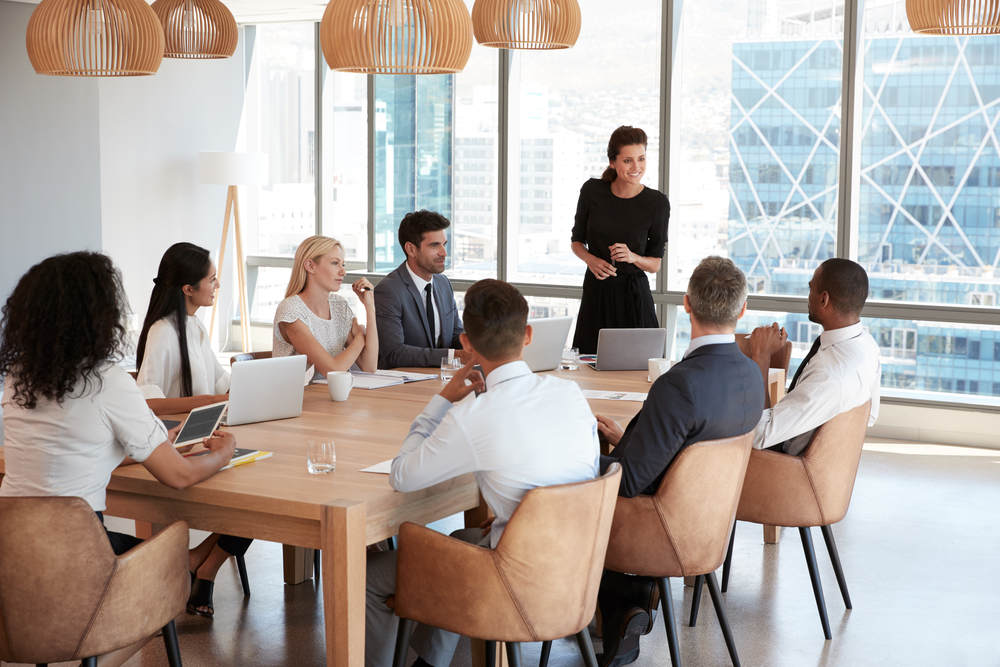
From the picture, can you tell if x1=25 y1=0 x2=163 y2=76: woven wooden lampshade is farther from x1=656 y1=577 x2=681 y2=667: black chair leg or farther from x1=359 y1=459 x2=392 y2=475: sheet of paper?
x1=656 y1=577 x2=681 y2=667: black chair leg

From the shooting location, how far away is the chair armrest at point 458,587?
7.67 feet

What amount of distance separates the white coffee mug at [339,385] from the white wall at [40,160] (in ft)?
14.8

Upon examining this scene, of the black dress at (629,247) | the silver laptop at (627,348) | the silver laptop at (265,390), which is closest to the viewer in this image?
the silver laptop at (265,390)

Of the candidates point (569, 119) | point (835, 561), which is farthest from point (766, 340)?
point (569, 119)

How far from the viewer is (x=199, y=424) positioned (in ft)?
9.20

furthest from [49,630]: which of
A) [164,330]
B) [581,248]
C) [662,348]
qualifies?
[581,248]

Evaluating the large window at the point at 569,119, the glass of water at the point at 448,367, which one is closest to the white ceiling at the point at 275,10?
the large window at the point at 569,119

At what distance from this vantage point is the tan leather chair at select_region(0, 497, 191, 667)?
217cm

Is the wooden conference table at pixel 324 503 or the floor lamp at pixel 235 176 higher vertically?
the floor lamp at pixel 235 176

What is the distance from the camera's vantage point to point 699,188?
7.27m

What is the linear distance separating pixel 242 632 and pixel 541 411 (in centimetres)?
170

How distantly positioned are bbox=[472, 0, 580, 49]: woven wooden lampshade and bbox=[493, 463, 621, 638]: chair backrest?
229 cm

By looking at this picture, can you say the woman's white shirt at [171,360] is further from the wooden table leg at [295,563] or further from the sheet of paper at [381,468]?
the sheet of paper at [381,468]

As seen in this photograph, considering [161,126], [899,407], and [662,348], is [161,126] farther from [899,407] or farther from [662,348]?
[899,407]
